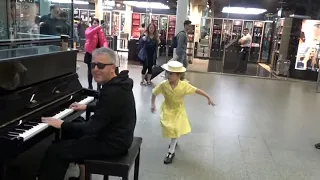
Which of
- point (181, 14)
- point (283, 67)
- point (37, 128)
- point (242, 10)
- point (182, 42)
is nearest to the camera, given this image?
point (37, 128)

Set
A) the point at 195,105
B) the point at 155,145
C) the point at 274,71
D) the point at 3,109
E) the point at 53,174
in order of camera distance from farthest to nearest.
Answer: the point at 274,71
the point at 195,105
the point at 155,145
the point at 53,174
the point at 3,109

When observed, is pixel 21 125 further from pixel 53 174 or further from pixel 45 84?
pixel 45 84

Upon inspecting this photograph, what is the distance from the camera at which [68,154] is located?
2193mm

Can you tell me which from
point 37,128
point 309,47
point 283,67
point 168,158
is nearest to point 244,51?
point 283,67

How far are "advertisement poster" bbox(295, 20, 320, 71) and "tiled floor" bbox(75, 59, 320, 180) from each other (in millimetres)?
3535

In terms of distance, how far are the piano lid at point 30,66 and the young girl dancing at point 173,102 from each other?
102 cm

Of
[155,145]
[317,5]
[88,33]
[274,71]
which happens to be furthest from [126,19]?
[155,145]

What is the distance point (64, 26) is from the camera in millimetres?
4770

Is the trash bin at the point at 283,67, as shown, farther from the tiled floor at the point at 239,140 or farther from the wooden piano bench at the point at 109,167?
the wooden piano bench at the point at 109,167

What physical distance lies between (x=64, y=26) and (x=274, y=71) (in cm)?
925

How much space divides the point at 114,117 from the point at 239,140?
2685mm

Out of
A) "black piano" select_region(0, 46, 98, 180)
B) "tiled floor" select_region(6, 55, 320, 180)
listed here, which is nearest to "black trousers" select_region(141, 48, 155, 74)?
"tiled floor" select_region(6, 55, 320, 180)

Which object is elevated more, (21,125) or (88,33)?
(88,33)

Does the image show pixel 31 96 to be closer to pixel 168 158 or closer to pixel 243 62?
pixel 168 158
